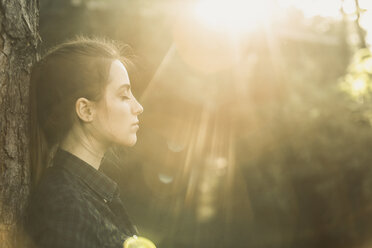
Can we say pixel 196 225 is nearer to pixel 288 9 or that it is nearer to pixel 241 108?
pixel 241 108

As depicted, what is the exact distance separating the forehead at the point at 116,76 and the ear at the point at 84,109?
0.13 m

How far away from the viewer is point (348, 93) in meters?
8.02

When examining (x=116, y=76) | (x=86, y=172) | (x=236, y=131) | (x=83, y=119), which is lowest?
(x=86, y=172)

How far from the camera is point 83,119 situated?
1791mm

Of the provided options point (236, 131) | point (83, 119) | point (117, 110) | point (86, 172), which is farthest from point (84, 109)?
point (236, 131)

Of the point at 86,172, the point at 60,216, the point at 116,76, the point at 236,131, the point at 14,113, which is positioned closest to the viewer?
the point at 60,216

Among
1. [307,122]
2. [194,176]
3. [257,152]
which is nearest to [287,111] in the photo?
[307,122]

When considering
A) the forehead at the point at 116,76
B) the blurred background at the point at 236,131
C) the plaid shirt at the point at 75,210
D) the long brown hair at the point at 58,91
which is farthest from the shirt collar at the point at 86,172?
the blurred background at the point at 236,131

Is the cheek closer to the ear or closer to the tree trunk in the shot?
the ear

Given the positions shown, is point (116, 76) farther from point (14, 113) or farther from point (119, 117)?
point (14, 113)

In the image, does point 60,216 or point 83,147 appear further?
point 83,147

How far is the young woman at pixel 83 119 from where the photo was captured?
173cm

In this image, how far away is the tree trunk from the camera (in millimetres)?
1563

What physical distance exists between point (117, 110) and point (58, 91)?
0.28 m
